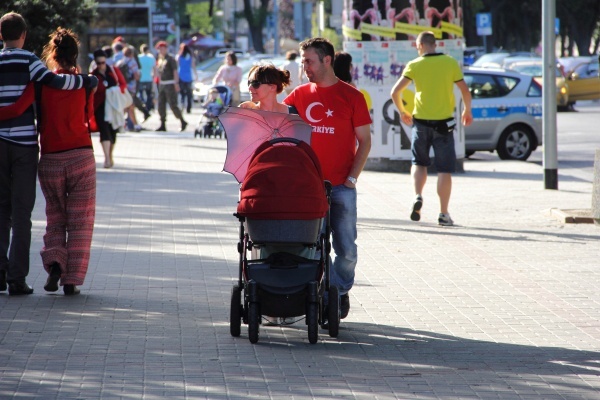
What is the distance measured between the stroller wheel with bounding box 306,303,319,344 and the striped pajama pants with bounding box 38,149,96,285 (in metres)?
2.20

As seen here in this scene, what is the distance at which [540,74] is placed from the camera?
112 ft

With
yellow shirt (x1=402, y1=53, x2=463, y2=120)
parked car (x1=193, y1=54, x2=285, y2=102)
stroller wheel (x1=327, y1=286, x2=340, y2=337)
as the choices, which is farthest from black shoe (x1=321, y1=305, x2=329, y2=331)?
parked car (x1=193, y1=54, x2=285, y2=102)

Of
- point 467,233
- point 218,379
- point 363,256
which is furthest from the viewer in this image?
point 467,233

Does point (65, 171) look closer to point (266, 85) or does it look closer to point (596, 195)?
point (266, 85)

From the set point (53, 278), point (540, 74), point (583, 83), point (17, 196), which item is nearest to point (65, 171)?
point (17, 196)

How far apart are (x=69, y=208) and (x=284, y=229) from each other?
7.43 feet

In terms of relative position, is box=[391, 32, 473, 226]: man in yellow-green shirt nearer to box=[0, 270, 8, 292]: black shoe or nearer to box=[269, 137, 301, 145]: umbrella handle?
box=[0, 270, 8, 292]: black shoe

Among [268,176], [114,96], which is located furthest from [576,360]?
[114,96]

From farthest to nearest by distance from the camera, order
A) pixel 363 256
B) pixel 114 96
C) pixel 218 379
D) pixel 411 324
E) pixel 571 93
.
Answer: pixel 571 93 → pixel 114 96 → pixel 363 256 → pixel 411 324 → pixel 218 379

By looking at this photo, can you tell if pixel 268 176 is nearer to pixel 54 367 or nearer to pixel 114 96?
pixel 54 367

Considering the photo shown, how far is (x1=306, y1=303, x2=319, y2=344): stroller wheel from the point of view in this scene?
668 cm

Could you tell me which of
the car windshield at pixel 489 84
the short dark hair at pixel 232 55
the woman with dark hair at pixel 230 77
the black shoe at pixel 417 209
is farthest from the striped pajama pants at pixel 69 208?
the woman with dark hair at pixel 230 77

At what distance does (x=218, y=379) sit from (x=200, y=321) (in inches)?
60.2

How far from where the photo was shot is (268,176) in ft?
21.7
